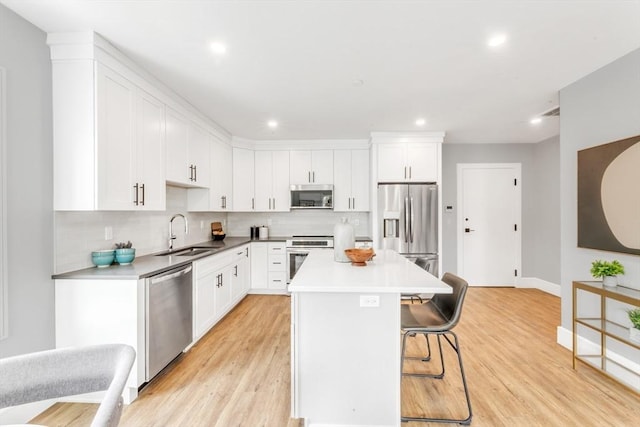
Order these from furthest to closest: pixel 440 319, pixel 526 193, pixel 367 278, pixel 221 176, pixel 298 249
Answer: pixel 526 193, pixel 298 249, pixel 221 176, pixel 440 319, pixel 367 278

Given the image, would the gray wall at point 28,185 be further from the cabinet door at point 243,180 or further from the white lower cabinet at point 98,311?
the cabinet door at point 243,180

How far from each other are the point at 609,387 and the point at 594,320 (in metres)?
0.55

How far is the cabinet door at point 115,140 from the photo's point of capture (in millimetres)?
2084

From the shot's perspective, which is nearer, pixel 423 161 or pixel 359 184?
pixel 423 161

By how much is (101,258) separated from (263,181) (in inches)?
114

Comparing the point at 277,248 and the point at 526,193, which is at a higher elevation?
the point at 526,193

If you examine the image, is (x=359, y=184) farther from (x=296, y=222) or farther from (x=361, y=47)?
(x=361, y=47)

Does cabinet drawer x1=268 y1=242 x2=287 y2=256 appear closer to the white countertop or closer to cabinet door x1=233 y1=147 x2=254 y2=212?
cabinet door x1=233 y1=147 x2=254 y2=212

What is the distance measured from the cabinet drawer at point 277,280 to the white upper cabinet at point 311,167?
4.98 feet

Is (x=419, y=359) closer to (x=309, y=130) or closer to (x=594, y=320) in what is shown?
(x=594, y=320)

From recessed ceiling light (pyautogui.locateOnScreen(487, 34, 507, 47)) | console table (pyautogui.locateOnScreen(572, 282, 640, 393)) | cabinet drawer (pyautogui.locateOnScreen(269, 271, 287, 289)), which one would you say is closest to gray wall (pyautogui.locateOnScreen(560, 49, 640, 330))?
console table (pyautogui.locateOnScreen(572, 282, 640, 393))

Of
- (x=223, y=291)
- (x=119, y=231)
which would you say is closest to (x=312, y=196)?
(x=223, y=291)

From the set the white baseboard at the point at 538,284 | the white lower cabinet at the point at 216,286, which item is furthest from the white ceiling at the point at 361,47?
the white baseboard at the point at 538,284

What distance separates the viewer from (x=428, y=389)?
86.1 inches
